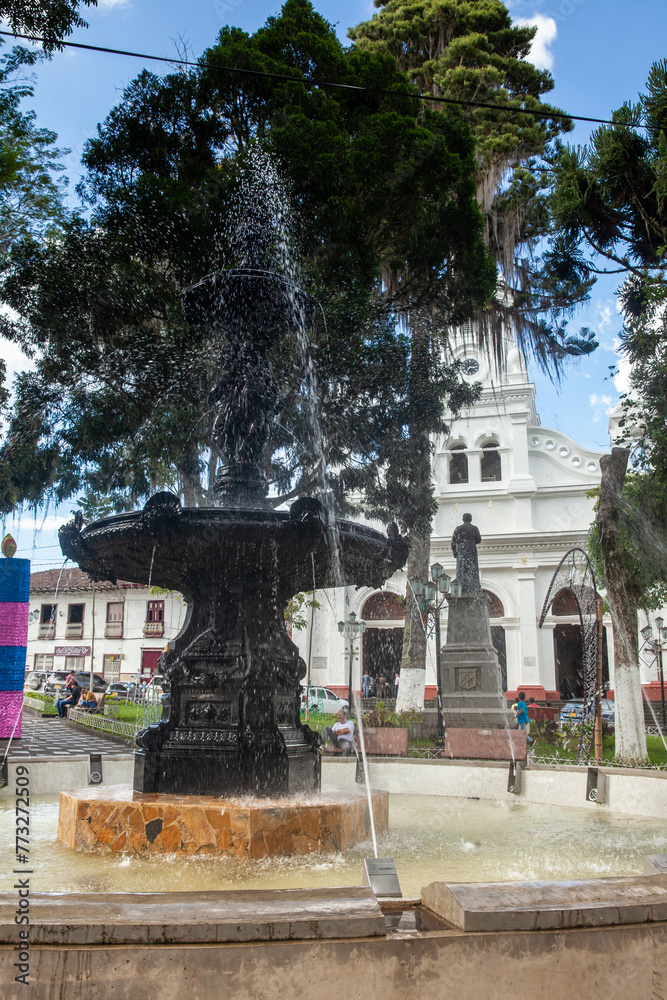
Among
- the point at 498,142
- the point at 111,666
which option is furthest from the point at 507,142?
the point at 111,666

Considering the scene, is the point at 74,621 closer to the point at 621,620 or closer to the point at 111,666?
the point at 111,666

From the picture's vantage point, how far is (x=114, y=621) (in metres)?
34.4

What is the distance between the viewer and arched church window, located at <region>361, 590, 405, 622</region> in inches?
1119

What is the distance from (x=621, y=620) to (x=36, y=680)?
27830 millimetres

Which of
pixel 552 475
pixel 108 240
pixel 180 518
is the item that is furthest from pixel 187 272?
pixel 552 475

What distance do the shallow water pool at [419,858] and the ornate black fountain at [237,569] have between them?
72 centimetres

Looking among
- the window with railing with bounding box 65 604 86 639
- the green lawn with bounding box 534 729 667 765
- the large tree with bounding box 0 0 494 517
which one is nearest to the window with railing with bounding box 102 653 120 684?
the window with railing with bounding box 65 604 86 639

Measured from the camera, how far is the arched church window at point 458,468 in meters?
29.2

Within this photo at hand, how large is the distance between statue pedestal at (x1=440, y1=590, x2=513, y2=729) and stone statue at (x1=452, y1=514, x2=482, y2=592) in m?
0.29

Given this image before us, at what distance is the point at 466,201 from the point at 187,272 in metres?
4.51

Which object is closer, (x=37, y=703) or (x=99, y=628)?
(x=37, y=703)

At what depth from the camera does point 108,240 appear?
36.3 ft

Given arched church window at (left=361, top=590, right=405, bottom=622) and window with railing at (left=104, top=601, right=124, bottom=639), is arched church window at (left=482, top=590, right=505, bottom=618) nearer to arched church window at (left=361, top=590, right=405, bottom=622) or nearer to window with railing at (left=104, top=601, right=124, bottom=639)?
arched church window at (left=361, top=590, right=405, bottom=622)

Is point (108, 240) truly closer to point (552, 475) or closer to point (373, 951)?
point (373, 951)
